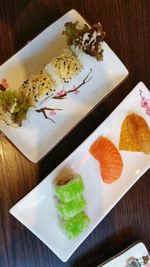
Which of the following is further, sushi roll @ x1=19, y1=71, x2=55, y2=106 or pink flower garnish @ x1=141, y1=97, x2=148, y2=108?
pink flower garnish @ x1=141, y1=97, x2=148, y2=108

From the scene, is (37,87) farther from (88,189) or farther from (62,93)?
(88,189)

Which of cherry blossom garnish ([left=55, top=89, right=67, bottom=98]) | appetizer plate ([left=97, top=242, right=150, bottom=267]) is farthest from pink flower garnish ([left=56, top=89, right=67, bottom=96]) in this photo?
appetizer plate ([left=97, top=242, right=150, bottom=267])

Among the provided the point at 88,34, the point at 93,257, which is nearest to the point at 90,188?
the point at 93,257

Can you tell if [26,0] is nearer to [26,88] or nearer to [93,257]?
[26,88]

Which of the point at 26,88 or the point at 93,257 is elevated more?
the point at 26,88

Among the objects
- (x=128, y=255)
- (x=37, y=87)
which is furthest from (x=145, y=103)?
(x=128, y=255)

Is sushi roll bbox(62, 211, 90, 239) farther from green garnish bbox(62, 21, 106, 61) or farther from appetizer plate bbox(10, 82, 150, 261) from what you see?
green garnish bbox(62, 21, 106, 61)
